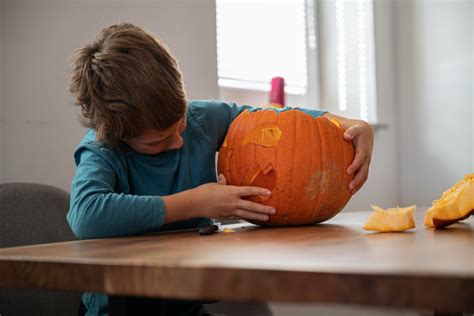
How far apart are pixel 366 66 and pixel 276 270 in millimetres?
2670

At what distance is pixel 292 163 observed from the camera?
98 cm

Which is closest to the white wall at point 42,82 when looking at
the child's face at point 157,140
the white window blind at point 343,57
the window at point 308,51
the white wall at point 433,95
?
the child's face at point 157,140

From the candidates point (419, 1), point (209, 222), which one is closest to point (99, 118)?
point (209, 222)

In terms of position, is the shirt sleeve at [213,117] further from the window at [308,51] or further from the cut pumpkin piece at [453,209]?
the window at [308,51]

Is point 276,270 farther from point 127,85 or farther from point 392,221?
point 127,85

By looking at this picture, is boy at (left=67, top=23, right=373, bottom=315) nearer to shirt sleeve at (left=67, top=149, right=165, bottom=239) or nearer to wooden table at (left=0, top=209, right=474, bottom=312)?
shirt sleeve at (left=67, top=149, right=165, bottom=239)

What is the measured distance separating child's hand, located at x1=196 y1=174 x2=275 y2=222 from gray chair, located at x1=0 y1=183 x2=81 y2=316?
1.70ft

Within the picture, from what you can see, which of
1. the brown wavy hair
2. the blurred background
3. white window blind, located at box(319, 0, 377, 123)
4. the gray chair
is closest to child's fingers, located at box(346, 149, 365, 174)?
the brown wavy hair

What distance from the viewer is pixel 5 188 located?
1272 mm

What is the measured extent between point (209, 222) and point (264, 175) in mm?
264

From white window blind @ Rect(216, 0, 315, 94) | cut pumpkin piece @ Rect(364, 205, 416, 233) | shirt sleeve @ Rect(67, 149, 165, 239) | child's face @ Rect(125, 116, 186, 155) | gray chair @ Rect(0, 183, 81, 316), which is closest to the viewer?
cut pumpkin piece @ Rect(364, 205, 416, 233)

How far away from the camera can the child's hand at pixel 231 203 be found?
955mm

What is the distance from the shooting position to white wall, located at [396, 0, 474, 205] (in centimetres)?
279

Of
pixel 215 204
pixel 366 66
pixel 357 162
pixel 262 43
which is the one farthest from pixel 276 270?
pixel 366 66
